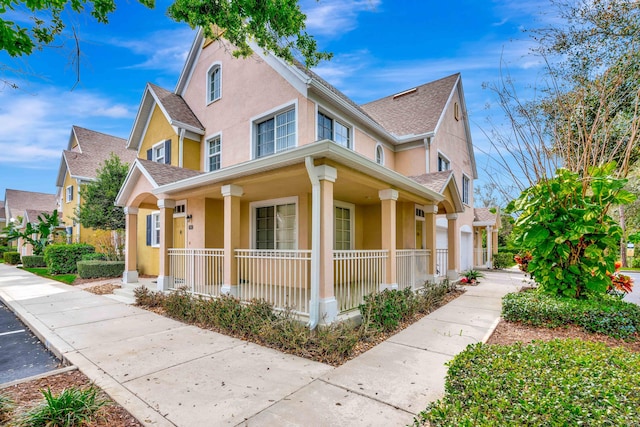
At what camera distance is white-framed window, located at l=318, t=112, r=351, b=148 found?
9.45m

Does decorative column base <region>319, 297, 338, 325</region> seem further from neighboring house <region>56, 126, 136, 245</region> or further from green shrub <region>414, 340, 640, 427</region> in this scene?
neighboring house <region>56, 126, 136, 245</region>

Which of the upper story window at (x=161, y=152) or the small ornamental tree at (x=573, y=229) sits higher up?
the upper story window at (x=161, y=152)

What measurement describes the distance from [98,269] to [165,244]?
683cm

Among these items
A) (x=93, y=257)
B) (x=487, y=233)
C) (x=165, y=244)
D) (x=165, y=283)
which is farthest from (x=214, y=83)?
(x=487, y=233)

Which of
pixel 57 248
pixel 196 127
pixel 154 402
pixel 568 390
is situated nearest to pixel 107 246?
pixel 57 248

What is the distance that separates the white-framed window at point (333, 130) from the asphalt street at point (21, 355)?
7.62 metres

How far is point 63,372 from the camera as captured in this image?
433 cm

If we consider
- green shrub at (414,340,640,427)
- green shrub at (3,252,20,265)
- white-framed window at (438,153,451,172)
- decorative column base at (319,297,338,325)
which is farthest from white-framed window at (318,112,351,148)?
green shrub at (3,252,20,265)

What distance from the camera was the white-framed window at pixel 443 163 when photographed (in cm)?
1383

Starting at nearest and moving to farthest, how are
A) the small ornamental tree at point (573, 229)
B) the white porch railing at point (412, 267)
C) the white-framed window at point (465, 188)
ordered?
the small ornamental tree at point (573, 229) → the white porch railing at point (412, 267) → the white-framed window at point (465, 188)

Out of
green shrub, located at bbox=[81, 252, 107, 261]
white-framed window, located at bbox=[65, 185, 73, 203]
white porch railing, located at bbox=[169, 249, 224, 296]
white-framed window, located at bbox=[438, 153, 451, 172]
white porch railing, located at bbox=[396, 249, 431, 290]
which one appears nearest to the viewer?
white porch railing, located at bbox=[169, 249, 224, 296]

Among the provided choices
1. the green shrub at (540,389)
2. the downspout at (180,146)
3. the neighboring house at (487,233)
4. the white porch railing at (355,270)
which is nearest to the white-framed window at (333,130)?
the white porch railing at (355,270)

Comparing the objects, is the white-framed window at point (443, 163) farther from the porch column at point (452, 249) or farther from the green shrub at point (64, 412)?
the green shrub at point (64, 412)

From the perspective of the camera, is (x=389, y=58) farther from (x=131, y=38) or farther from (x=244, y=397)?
(x=244, y=397)
